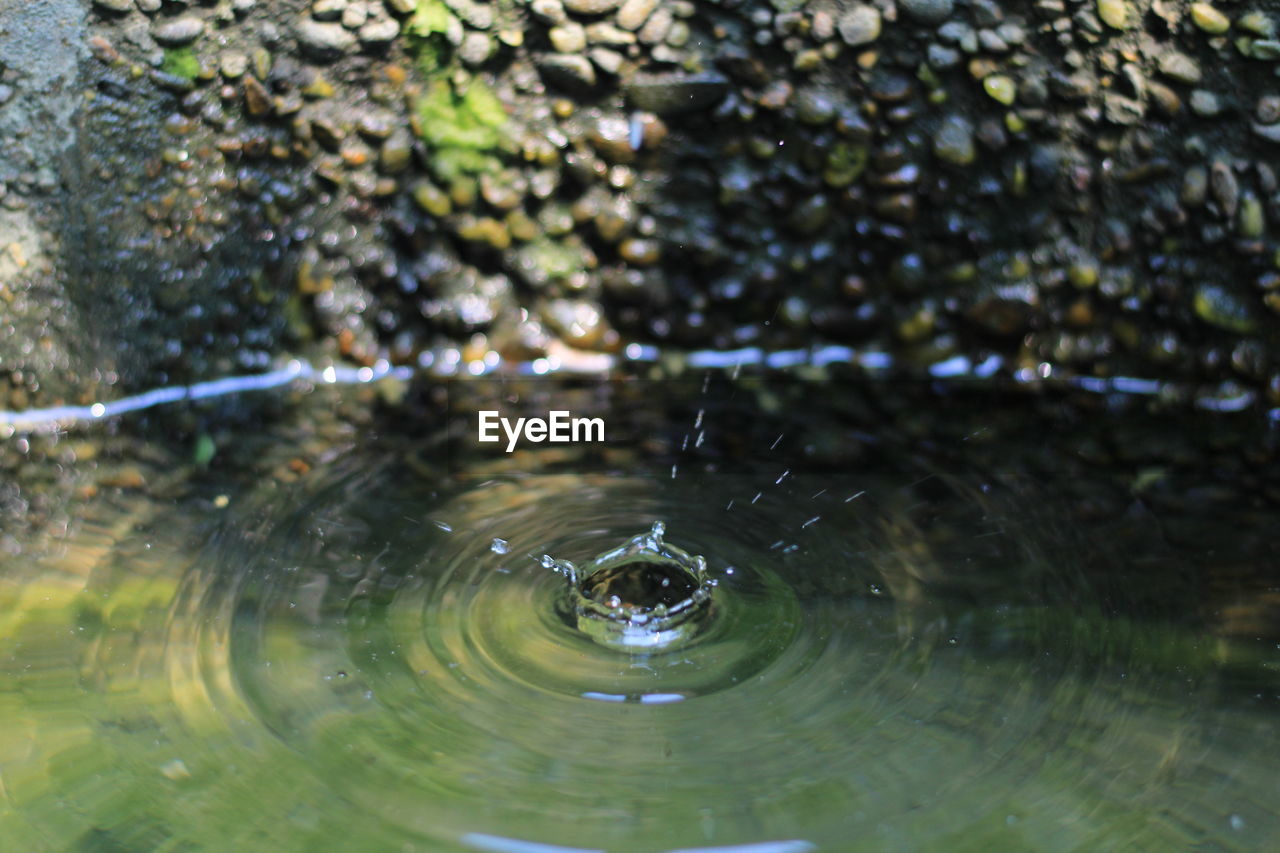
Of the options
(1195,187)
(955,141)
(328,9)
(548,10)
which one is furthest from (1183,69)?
(328,9)

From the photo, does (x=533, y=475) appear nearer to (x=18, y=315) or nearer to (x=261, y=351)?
(x=261, y=351)

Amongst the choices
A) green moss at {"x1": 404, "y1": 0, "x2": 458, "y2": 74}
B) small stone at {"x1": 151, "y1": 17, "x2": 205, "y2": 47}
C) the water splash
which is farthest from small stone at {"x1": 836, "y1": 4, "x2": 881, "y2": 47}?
small stone at {"x1": 151, "y1": 17, "x2": 205, "y2": 47}

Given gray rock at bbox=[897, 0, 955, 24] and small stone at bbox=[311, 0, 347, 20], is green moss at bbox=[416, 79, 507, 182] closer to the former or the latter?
small stone at bbox=[311, 0, 347, 20]

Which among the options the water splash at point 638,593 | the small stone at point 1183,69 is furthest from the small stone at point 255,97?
the small stone at point 1183,69

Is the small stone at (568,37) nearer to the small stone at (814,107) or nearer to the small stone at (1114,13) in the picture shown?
the small stone at (814,107)

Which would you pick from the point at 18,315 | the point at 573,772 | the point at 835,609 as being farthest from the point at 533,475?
the point at 18,315

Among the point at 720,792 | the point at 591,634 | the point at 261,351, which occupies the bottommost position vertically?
the point at 261,351
